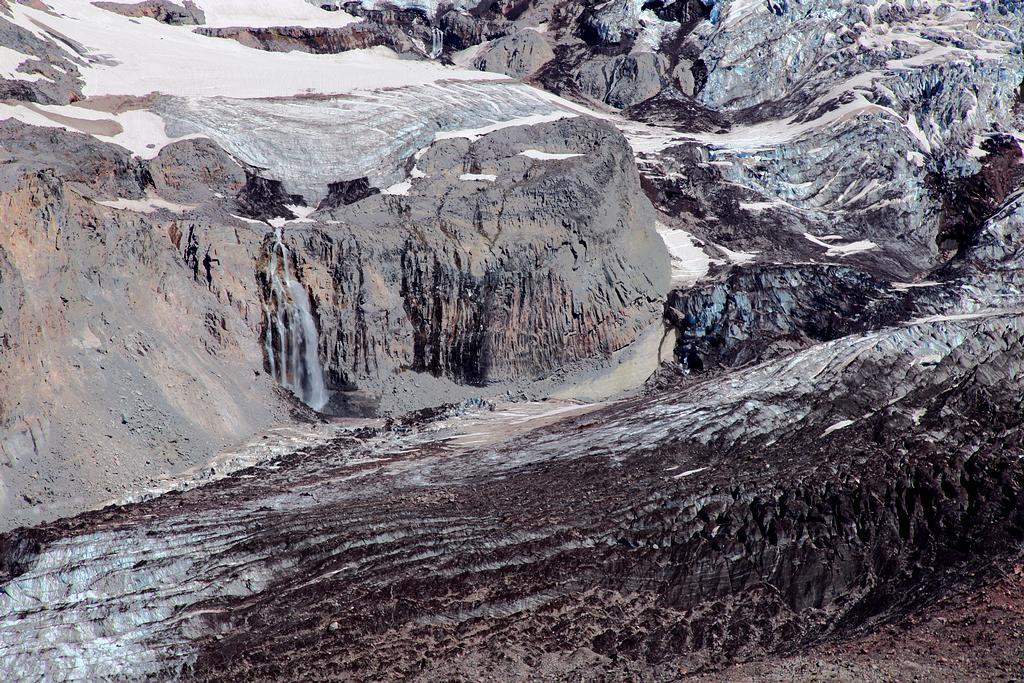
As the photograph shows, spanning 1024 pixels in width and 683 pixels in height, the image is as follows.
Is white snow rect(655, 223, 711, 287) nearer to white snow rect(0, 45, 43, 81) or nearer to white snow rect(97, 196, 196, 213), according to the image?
white snow rect(97, 196, 196, 213)

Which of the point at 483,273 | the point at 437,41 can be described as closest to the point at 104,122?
the point at 483,273

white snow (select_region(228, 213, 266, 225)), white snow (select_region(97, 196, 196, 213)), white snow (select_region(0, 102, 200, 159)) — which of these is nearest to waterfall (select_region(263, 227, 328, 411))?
white snow (select_region(228, 213, 266, 225))

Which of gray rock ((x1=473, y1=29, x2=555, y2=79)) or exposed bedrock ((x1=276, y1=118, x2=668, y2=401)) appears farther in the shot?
gray rock ((x1=473, y1=29, x2=555, y2=79))

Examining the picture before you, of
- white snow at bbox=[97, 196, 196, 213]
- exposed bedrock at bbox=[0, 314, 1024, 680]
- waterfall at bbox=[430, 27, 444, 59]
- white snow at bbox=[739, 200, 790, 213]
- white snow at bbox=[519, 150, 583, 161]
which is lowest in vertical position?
exposed bedrock at bbox=[0, 314, 1024, 680]

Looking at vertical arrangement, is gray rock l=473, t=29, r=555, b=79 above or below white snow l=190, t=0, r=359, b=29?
below

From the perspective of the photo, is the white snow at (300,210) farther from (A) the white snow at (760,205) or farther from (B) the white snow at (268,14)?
(B) the white snow at (268,14)

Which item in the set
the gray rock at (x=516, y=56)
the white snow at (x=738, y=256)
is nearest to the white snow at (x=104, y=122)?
the white snow at (x=738, y=256)

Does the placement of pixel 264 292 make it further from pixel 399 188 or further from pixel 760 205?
pixel 760 205
